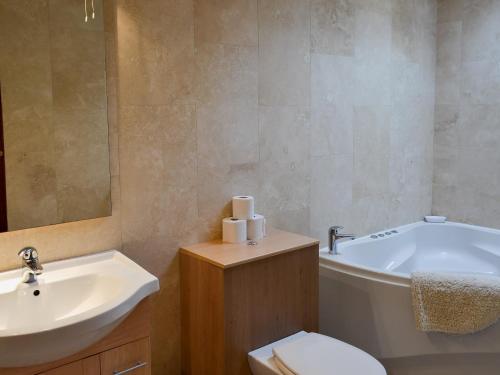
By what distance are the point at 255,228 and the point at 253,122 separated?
0.55 metres

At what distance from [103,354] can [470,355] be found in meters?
1.69

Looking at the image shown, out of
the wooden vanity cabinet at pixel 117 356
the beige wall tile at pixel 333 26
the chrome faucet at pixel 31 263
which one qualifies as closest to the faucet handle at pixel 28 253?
the chrome faucet at pixel 31 263

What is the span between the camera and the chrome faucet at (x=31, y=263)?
67.2 inches

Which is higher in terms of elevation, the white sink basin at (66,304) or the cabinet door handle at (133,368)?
the white sink basin at (66,304)

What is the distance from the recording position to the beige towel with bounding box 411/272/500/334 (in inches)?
85.7

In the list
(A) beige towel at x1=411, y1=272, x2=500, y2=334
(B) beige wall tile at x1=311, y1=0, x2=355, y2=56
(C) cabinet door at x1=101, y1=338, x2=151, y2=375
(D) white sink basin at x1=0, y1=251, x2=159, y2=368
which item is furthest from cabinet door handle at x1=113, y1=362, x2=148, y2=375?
(B) beige wall tile at x1=311, y1=0, x2=355, y2=56

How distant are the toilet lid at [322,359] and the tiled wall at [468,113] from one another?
1.88 m

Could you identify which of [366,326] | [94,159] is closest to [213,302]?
[94,159]

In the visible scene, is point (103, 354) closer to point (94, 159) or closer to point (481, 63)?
point (94, 159)

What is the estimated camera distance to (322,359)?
1.98m

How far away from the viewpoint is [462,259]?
3.41 metres

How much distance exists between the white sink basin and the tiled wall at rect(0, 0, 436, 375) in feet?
0.45

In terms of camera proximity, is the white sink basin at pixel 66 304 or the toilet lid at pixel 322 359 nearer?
the white sink basin at pixel 66 304

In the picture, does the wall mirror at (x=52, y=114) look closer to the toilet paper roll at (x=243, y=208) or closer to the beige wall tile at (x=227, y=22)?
the beige wall tile at (x=227, y=22)
